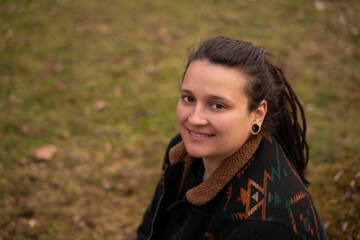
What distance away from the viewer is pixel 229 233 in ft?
5.13

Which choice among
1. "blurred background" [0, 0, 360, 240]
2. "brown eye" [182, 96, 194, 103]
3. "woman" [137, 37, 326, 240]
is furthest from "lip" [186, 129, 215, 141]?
"blurred background" [0, 0, 360, 240]

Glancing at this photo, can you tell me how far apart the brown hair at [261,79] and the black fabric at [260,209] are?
0.26 m

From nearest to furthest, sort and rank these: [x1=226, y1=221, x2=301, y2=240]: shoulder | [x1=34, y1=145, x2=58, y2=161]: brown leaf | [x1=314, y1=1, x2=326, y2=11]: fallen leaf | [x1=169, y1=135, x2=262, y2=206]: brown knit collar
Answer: [x1=226, y1=221, x2=301, y2=240]: shoulder, [x1=169, y1=135, x2=262, y2=206]: brown knit collar, [x1=34, y1=145, x2=58, y2=161]: brown leaf, [x1=314, y1=1, x2=326, y2=11]: fallen leaf

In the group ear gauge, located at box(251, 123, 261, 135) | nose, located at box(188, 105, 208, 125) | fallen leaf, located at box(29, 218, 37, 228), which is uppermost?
nose, located at box(188, 105, 208, 125)

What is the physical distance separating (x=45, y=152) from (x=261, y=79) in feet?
10.9

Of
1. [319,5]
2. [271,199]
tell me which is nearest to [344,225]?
[271,199]

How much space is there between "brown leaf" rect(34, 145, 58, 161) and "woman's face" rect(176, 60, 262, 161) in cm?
291

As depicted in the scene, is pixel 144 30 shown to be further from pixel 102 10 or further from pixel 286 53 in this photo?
pixel 286 53

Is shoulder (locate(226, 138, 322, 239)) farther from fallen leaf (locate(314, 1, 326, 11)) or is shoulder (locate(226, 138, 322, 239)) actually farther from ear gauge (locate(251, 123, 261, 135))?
fallen leaf (locate(314, 1, 326, 11))

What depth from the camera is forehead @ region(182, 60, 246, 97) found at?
5.22ft

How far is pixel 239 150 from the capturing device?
1740 mm

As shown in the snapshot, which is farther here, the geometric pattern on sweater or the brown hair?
the brown hair

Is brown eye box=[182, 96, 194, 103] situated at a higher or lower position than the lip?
higher

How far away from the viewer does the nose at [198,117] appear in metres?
1.64
